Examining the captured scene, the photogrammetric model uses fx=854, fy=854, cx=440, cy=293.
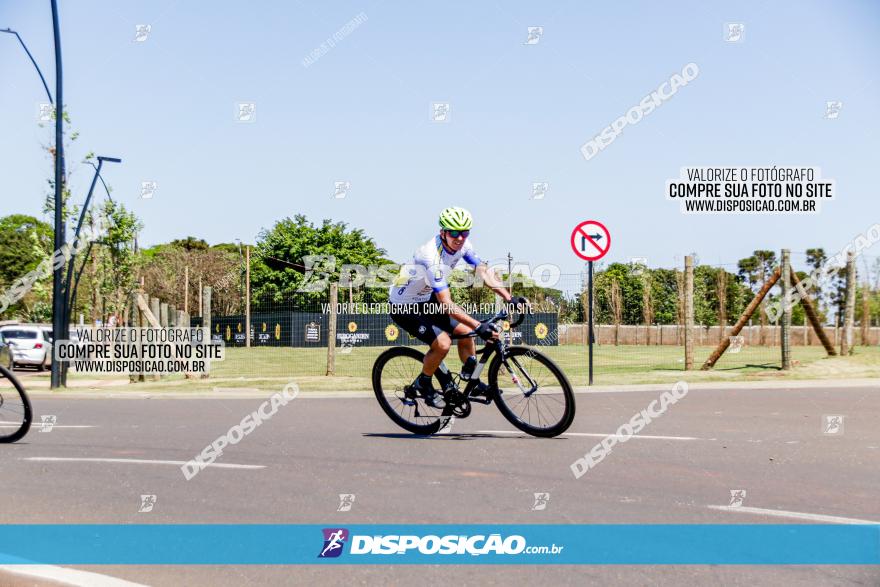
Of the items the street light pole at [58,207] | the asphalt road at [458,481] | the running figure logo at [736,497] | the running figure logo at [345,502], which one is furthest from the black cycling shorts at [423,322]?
the street light pole at [58,207]

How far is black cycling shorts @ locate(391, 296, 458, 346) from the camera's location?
25.0 feet

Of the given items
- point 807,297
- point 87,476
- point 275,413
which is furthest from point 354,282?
point 87,476

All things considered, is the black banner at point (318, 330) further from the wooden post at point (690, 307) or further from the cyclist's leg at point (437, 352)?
the cyclist's leg at point (437, 352)

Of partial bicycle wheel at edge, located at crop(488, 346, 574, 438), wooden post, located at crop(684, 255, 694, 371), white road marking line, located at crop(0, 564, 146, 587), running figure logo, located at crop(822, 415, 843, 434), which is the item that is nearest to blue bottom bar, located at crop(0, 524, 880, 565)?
white road marking line, located at crop(0, 564, 146, 587)

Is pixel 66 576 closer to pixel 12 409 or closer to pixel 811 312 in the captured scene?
pixel 12 409

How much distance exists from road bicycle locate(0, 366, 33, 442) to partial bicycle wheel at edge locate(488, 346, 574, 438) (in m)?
4.38

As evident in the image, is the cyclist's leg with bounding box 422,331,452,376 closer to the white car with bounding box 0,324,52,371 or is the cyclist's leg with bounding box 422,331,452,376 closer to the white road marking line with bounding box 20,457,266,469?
the white road marking line with bounding box 20,457,266,469

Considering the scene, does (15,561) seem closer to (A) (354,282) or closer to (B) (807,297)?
(B) (807,297)

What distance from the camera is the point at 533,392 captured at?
7.50 m

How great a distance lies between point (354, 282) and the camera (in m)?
→ 62.6

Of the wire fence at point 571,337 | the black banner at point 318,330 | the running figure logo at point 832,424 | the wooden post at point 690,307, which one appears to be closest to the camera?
the running figure logo at point 832,424

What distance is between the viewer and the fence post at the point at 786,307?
17578 mm

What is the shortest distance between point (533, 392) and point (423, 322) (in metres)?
1.19

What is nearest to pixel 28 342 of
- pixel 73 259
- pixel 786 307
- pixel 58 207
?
pixel 73 259
